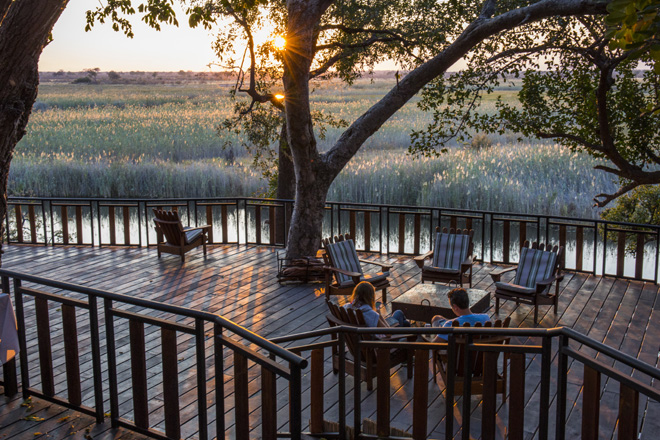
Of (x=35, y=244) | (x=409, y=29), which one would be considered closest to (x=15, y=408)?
(x=35, y=244)

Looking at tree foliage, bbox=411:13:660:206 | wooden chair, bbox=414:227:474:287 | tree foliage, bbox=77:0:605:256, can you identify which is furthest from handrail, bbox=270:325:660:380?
tree foliage, bbox=411:13:660:206

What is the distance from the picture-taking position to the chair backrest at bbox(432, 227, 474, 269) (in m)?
8.55

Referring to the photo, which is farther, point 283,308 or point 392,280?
point 392,280

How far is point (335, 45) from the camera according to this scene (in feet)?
39.1

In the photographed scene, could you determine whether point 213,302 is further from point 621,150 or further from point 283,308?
point 621,150

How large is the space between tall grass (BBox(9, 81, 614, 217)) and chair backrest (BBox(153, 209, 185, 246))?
6.89 metres

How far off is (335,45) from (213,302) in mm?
6065

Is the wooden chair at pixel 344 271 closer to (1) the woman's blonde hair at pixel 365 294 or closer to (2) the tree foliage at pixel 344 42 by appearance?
(2) the tree foliage at pixel 344 42

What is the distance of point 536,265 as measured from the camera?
25.4ft

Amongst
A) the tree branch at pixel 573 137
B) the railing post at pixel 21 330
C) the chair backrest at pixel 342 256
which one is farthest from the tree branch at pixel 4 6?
the tree branch at pixel 573 137

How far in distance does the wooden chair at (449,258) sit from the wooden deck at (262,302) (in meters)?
0.50

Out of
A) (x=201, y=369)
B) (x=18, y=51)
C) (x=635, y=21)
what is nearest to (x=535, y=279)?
(x=201, y=369)

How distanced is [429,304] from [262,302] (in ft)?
7.97

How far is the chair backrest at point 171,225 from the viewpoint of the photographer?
10.1 meters
